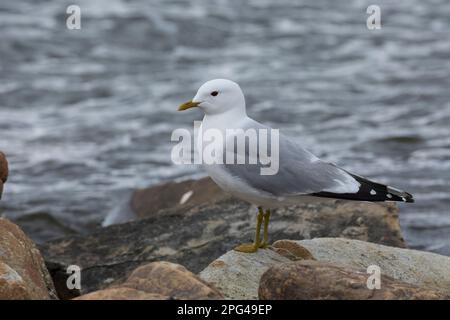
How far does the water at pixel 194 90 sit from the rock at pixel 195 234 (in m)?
1.21

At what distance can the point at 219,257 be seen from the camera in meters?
5.34

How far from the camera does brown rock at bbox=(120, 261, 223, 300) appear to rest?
3947 mm

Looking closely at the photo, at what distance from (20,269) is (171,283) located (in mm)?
1073

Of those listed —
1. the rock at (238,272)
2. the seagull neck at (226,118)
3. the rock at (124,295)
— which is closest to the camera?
the rock at (124,295)

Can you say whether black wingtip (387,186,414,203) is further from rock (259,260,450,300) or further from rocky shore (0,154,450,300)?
rock (259,260,450,300)

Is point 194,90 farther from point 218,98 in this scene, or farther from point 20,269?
point 20,269

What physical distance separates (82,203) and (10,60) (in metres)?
5.66

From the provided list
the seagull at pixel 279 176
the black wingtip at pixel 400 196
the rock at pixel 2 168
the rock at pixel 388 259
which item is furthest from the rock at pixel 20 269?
the black wingtip at pixel 400 196

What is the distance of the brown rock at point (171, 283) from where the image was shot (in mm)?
3947

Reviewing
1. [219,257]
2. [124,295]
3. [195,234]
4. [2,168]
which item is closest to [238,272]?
[219,257]

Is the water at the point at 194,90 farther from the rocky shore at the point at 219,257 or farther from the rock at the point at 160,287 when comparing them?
the rock at the point at 160,287

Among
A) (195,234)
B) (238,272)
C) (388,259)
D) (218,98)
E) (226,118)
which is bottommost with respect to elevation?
(195,234)
